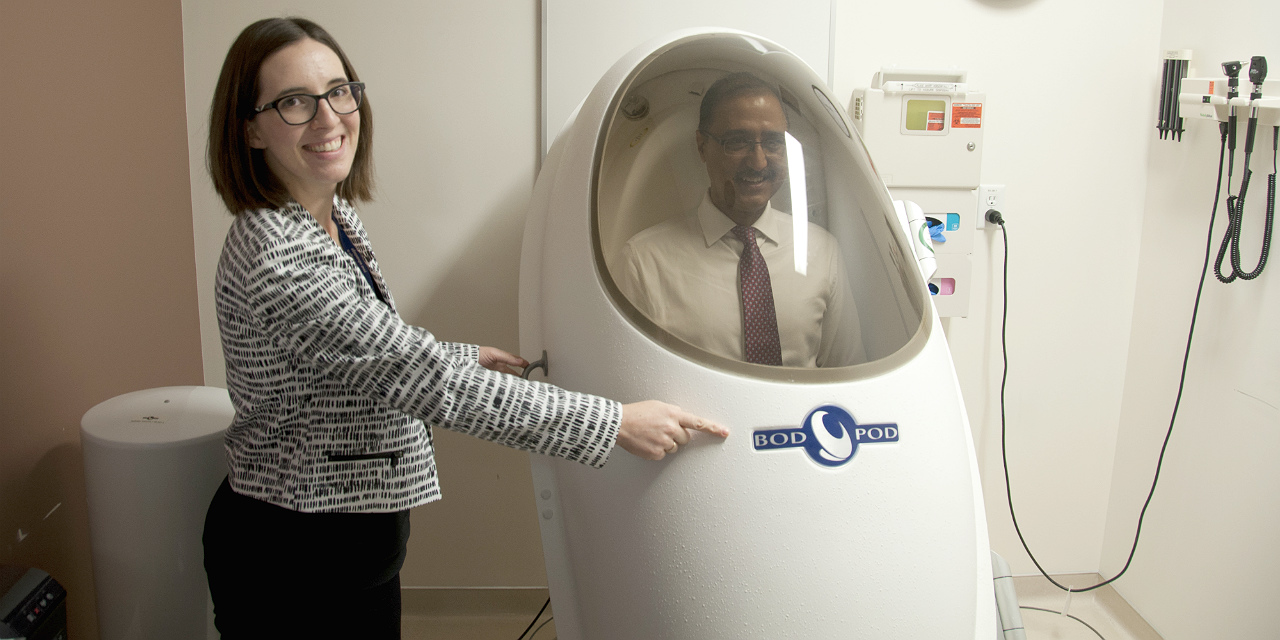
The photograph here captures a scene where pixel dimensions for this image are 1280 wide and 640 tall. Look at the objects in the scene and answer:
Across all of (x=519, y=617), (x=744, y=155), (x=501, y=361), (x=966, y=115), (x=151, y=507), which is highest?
(x=966, y=115)

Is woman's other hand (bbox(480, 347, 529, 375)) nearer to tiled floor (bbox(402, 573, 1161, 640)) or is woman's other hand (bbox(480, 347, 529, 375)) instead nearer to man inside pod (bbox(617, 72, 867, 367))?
man inside pod (bbox(617, 72, 867, 367))

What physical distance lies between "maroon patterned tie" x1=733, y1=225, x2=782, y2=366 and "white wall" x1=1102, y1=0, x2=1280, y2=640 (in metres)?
1.36

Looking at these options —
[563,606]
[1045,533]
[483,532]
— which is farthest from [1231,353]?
[483,532]

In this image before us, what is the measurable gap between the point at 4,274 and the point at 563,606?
1.16 m

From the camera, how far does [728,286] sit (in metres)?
1.38

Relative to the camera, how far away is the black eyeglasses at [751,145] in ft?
4.72

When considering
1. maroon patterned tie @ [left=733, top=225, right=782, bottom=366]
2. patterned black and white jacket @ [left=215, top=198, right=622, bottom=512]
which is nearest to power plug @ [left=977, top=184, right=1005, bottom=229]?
maroon patterned tie @ [left=733, top=225, right=782, bottom=366]

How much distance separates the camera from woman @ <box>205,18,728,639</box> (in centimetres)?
112

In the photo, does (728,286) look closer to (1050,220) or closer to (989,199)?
(989,199)

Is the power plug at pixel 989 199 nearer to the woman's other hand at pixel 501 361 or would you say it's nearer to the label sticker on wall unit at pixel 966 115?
the label sticker on wall unit at pixel 966 115

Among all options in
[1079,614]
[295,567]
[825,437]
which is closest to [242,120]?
[295,567]

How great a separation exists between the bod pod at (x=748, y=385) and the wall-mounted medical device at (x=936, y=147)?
65 cm

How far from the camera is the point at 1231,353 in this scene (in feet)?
6.73

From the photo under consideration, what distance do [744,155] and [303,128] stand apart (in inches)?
27.7
